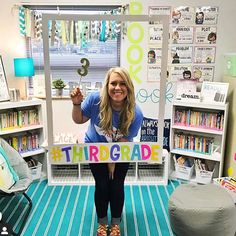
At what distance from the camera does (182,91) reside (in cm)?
304

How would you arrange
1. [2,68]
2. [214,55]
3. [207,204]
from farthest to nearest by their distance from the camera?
1. [214,55]
2. [2,68]
3. [207,204]

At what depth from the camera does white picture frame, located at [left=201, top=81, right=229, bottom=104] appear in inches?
111

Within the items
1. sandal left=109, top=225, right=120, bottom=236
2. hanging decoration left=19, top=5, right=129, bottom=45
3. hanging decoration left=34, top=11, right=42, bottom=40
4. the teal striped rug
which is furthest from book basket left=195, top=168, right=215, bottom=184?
hanging decoration left=34, top=11, right=42, bottom=40

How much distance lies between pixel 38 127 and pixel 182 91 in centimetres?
164

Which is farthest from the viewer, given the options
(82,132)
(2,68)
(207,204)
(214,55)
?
(214,55)

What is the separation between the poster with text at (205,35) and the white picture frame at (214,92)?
48 centimetres

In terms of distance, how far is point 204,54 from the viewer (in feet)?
10.1

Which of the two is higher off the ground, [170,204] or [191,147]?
[170,204]

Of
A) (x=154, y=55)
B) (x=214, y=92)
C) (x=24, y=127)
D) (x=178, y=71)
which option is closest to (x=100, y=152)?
(x=154, y=55)

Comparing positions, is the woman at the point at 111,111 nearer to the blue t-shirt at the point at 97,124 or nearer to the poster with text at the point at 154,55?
the blue t-shirt at the point at 97,124

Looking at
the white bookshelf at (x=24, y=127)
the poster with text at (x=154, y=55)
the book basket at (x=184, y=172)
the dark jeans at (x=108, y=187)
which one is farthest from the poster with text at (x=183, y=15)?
the dark jeans at (x=108, y=187)

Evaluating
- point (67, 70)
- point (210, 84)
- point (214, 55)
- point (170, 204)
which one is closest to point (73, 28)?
point (67, 70)

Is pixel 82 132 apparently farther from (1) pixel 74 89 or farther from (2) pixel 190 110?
(2) pixel 190 110

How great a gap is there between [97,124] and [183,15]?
6.22ft
